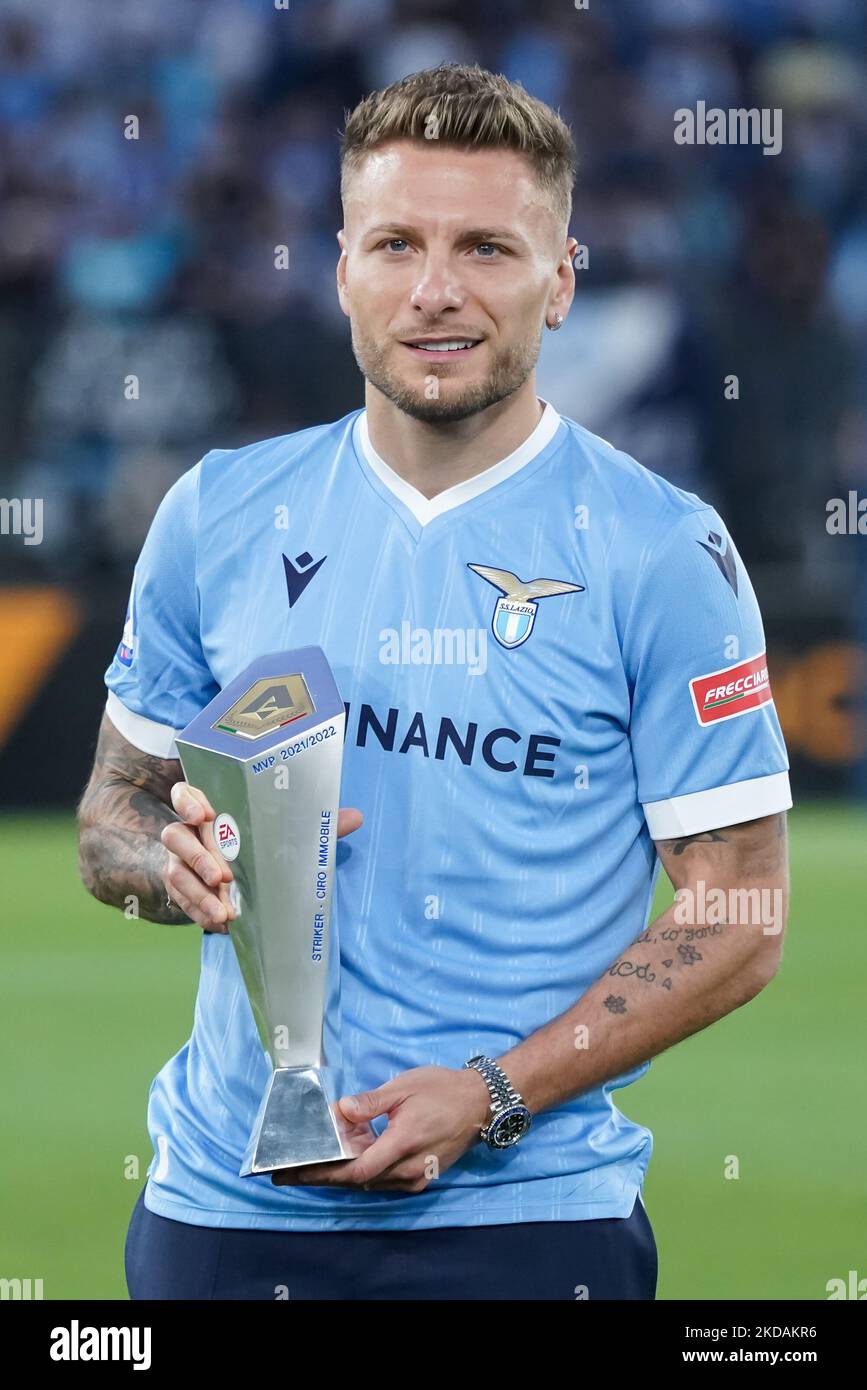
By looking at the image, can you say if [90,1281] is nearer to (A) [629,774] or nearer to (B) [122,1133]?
(B) [122,1133]

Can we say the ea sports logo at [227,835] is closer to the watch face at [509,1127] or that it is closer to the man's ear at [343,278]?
the watch face at [509,1127]

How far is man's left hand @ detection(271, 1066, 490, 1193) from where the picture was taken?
6.95 ft

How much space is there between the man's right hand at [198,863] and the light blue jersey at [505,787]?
24 cm

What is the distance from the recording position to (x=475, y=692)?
2.32 metres

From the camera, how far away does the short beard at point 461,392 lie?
7.59 ft

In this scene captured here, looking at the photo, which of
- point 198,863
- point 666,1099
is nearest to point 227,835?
point 198,863

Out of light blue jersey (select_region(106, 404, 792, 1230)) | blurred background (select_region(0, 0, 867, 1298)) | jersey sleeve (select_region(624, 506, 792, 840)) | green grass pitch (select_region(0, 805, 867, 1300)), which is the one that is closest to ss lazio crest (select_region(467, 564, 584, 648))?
light blue jersey (select_region(106, 404, 792, 1230))

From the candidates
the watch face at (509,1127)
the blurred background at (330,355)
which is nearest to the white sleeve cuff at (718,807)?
the watch face at (509,1127)

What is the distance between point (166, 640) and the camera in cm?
255

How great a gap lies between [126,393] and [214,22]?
3041 mm

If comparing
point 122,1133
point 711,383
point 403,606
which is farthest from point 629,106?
point 403,606

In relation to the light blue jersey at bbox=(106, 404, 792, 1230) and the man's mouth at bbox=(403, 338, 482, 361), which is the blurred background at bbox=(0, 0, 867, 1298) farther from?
the man's mouth at bbox=(403, 338, 482, 361)

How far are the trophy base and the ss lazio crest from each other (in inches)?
22.6

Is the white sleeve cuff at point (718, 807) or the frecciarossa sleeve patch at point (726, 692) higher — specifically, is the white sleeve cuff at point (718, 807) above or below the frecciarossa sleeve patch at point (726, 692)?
below
